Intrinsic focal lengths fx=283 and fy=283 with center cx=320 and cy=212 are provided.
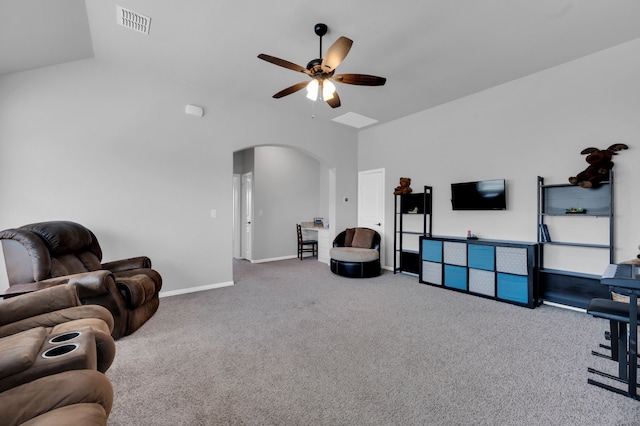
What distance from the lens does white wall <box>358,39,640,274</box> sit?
3281mm

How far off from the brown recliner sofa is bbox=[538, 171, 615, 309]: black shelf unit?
491 cm

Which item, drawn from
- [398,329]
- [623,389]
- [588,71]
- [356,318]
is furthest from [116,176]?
[588,71]

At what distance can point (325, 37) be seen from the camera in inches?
121

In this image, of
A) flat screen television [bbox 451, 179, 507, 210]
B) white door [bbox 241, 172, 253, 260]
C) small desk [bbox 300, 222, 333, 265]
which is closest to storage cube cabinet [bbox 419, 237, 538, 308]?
flat screen television [bbox 451, 179, 507, 210]

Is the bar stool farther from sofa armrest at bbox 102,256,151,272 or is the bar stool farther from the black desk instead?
sofa armrest at bbox 102,256,151,272

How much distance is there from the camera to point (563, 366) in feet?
7.45

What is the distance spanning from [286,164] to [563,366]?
6376mm

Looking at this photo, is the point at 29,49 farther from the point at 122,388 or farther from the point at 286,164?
the point at 286,164

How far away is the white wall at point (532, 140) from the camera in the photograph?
328cm

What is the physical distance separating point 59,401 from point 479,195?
493 centimetres

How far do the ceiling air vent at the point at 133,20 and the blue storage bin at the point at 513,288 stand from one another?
525 cm

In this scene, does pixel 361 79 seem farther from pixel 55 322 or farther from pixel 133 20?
pixel 55 322

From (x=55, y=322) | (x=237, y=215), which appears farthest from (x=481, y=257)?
(x=237, y=215)

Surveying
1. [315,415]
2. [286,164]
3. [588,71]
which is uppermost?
[588,71]
